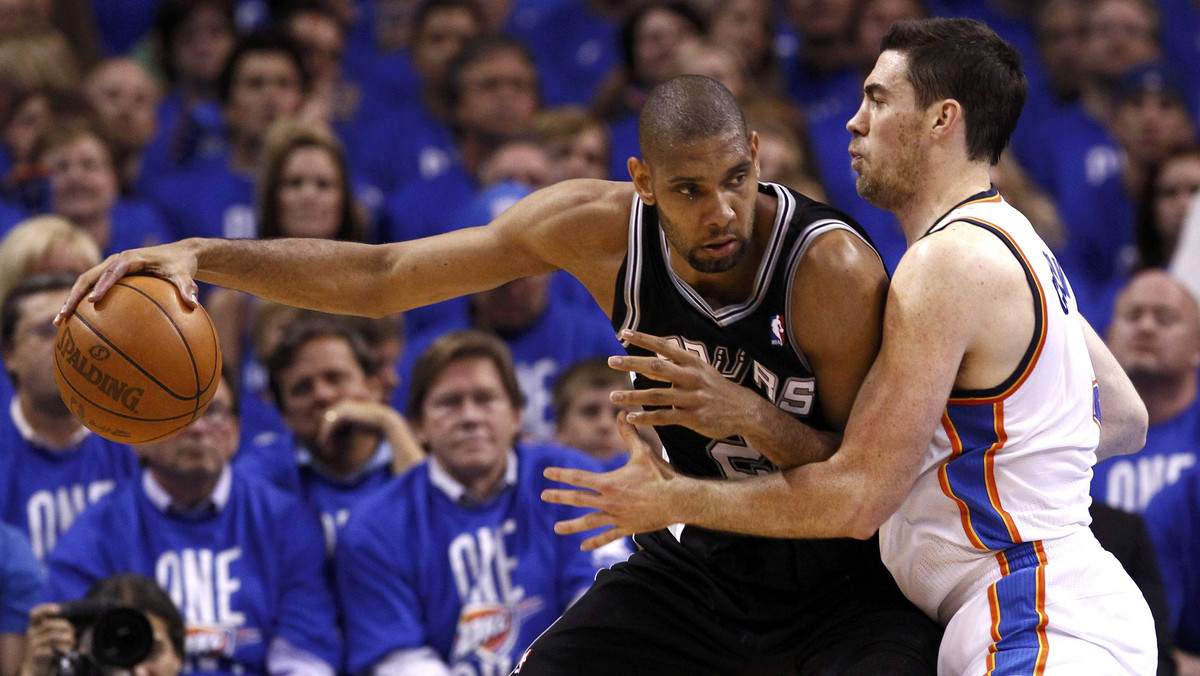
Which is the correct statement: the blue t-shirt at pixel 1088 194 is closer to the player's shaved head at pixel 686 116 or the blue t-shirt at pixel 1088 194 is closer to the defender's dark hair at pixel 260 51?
the defender's dark hair at pixel 260 51

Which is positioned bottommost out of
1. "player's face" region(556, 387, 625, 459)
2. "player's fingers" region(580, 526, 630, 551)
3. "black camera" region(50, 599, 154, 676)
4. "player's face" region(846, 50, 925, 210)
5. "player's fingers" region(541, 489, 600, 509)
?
"black camera" region(50, 599, 154, 676)

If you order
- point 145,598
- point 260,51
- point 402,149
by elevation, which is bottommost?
point 145,598

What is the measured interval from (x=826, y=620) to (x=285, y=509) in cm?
262

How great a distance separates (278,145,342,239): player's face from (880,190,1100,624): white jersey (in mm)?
4166

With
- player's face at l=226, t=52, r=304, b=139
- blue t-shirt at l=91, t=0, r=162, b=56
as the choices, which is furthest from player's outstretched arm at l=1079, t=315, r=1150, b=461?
blue t-shirt at l=91, t=0, r=162, b=56

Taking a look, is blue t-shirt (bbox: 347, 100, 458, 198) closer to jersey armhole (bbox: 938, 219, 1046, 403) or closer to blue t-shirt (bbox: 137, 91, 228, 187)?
blue t-shirt (bbox: 137, 91, 228, 187)

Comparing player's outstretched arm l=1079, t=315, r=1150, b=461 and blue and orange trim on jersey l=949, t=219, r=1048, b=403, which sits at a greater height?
blue and orange trim on jersey l=949, t=219, r=1048, b=403

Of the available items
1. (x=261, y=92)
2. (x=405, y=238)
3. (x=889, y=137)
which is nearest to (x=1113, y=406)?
(x=889, y=137)

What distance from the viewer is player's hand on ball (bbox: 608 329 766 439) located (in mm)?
3135

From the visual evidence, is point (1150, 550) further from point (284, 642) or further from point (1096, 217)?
point (1096, 217)

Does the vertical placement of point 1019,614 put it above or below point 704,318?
below

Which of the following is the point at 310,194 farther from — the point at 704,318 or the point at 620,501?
the point at 620,501

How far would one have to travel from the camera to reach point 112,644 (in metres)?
4.44

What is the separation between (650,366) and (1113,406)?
1418 millimetres
